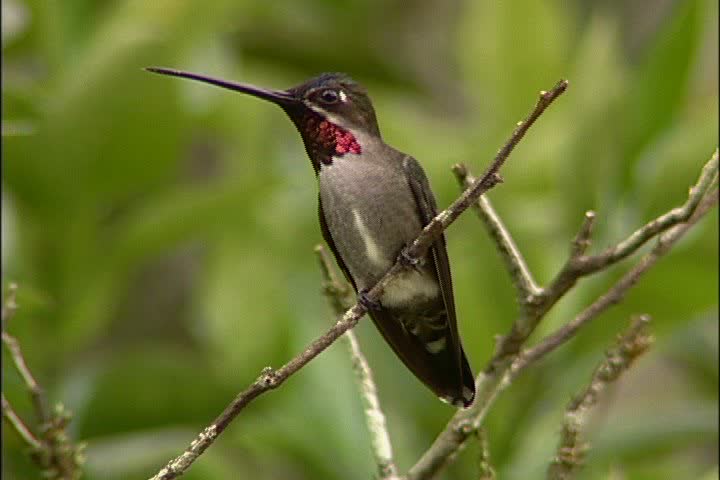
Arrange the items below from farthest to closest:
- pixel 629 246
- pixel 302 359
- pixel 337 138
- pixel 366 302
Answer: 1. pixel 337 138
2. pixel 366 302
3. pixel 629 246
4. pixel 302 359

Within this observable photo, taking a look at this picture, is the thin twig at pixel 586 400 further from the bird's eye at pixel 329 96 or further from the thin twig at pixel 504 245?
the bird's eye at pixel 329 96

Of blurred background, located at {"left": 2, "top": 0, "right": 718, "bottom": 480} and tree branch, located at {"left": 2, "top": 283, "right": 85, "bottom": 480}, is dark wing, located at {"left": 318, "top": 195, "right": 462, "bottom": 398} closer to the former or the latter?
blurred background, located at {"left": 2, "top": 0, "right": 718, "bottom": 480}

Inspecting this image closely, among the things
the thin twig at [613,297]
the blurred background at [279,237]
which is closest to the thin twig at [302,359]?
the thin twig at [613,297]

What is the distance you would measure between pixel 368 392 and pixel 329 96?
73cm

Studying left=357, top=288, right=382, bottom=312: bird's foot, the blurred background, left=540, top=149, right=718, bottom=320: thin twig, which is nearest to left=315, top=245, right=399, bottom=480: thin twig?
left=357, top=288, right=382, bottom=312: bird's foot

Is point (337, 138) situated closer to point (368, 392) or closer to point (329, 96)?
point (329, 96)

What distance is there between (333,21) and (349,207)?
2807 mm

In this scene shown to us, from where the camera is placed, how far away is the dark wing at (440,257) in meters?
2.62

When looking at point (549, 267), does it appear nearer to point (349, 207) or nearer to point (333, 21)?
point (349, 207)

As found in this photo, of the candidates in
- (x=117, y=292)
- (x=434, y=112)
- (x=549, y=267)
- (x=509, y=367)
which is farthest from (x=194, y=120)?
(x=434, y=112)

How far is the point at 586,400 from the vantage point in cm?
219

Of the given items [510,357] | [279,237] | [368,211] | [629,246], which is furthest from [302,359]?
[279,237]

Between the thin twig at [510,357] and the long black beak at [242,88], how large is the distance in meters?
0.62

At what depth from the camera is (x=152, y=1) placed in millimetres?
3955
